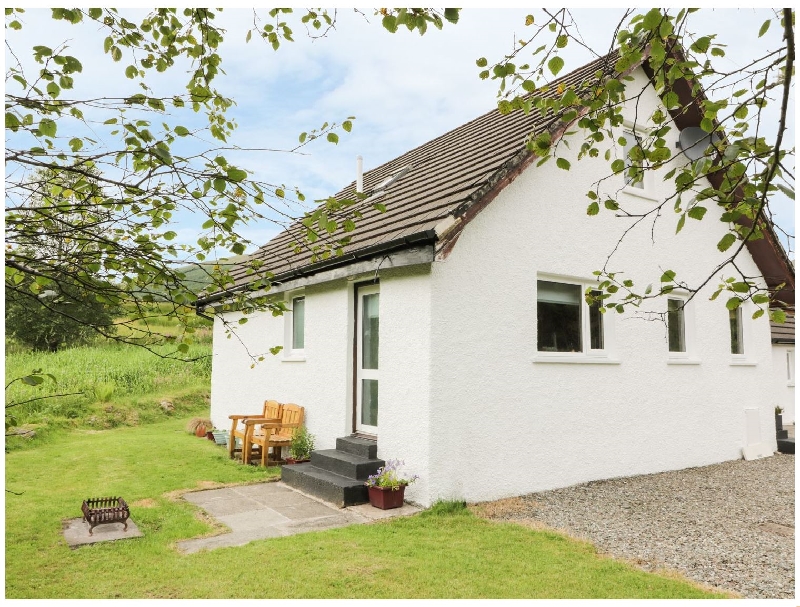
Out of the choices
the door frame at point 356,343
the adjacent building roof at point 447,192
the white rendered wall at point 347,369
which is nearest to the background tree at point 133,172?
the adjacent building roof at point 447,192

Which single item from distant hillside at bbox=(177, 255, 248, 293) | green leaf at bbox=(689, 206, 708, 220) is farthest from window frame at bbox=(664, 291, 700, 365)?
distant hillside at bbox=(177, 255, 248, 293)

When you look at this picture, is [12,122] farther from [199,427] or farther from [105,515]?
[199,427]

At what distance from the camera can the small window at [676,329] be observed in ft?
35.6

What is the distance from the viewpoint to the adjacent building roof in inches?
302

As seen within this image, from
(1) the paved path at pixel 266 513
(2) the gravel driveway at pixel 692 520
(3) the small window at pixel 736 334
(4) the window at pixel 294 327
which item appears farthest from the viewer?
(3) the small window at pixel 736 334

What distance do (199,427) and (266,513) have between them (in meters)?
7.79

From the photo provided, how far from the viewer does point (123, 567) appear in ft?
17.8

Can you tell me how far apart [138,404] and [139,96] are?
15563 mm

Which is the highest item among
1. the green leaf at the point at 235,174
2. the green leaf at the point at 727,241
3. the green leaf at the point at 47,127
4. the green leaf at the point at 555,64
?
the green leaf at the point at 555,64

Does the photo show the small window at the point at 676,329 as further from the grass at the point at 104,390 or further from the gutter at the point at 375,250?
the grass at the point at 104,390

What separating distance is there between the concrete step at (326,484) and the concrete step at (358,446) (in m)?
0.43

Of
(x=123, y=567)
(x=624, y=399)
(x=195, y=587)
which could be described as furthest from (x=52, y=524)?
(x=624, y=399)

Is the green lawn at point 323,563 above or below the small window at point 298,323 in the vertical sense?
below

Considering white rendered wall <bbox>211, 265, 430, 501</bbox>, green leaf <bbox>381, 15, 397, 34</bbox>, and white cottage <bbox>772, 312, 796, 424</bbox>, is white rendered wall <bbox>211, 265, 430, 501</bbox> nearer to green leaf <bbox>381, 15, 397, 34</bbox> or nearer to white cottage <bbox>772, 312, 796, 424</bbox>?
green leaf <bbox>381, 15, 397, 34</bbox>
